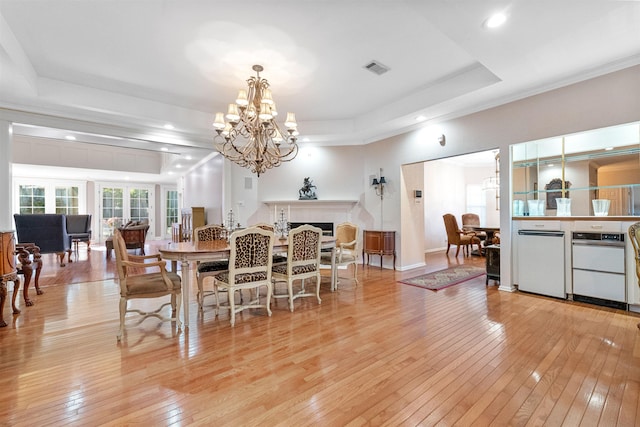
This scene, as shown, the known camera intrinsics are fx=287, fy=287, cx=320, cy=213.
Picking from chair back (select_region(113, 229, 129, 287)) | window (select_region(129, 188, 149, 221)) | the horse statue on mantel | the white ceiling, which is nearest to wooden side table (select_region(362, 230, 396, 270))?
the horse statue on mantel

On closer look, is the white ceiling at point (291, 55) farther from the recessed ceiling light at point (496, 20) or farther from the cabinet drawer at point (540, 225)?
the cabinet drawer at point (540, 225)

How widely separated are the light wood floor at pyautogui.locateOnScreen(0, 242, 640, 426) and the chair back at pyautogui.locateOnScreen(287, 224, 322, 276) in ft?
1.60

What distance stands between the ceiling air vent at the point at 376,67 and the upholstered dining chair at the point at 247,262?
7.88 feet

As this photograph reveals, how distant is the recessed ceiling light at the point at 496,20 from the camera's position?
2340mm

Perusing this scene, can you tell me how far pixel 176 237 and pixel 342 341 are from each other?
851 centimetres

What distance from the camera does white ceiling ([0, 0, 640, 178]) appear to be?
8.13ft

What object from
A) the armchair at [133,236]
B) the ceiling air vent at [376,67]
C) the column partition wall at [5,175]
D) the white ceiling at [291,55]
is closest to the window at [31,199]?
the armchair at [133,236]

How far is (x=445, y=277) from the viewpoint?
194 inches

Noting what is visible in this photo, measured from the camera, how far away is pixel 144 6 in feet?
8.17

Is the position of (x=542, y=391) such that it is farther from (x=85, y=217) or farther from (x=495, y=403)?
(x=85, y=217)

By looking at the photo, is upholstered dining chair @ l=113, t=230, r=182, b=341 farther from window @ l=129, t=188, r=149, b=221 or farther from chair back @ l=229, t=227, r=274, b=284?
window @ l=129, t=188, r=149, b=221

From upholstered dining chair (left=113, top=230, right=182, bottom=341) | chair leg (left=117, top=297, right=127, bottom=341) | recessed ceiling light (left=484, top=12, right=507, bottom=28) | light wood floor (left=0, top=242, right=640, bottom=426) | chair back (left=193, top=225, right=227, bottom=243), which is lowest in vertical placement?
light wood floor (left=0, top=242, right=640, bottom=426)

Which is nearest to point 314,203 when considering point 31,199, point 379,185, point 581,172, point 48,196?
point 379,185

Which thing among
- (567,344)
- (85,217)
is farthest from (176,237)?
(567,344)
